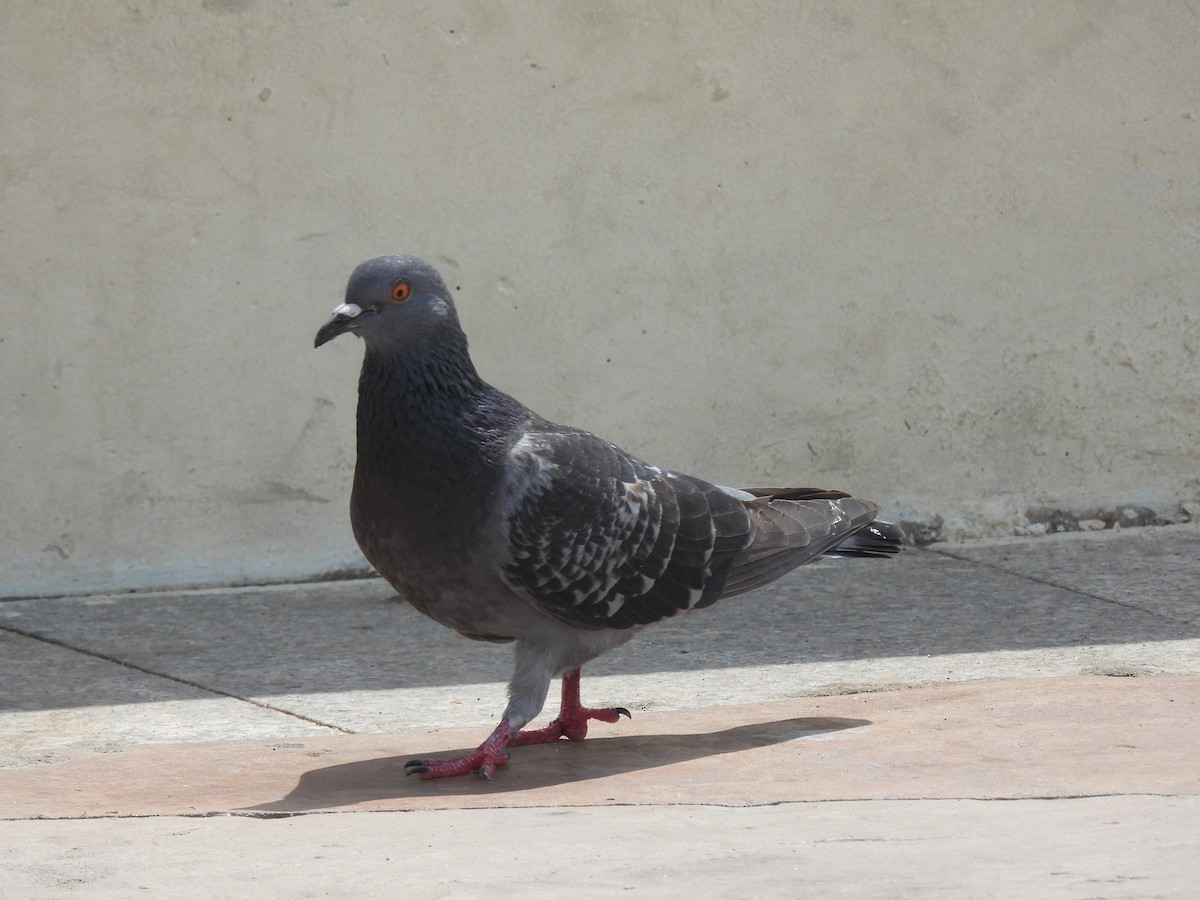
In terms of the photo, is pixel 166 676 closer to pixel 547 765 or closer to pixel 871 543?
pixel 547 765

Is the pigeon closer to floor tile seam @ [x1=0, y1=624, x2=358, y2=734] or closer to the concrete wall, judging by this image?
floor tile seam @ [x1=0, y1=624, x2=358, y2=734]

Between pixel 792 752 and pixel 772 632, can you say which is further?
pixel 772 632

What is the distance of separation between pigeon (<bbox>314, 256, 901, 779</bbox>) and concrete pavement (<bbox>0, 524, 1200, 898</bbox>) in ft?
0.96

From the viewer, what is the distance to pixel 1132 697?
4.13 meters

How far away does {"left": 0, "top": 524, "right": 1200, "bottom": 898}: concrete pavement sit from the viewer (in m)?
2.77

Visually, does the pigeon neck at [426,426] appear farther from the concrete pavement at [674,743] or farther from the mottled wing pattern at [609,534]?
the concrete pavement at [674,743]

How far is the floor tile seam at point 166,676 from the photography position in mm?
4660

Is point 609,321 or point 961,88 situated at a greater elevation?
point 961,88

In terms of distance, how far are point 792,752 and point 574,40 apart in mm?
3364

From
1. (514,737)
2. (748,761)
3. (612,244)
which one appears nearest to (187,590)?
(612,244)

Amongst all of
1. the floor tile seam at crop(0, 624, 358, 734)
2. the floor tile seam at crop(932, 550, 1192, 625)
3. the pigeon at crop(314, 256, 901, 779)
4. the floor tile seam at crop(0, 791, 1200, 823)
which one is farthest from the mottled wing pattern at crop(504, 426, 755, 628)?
the floor tile seam at crop(932, 550, 1192, 625)

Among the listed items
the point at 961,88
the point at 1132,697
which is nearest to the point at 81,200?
the point at 961,88

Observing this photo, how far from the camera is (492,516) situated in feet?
12.5

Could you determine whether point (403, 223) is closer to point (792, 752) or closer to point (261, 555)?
point (261, 555)
